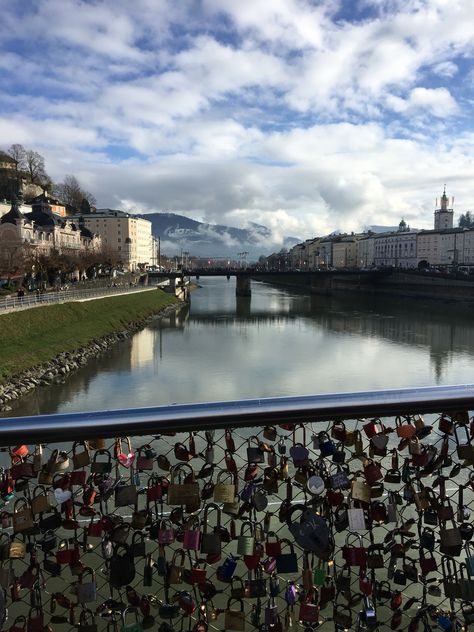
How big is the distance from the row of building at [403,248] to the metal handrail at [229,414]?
324 ft

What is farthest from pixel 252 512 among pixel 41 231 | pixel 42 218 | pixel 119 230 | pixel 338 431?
pixel 119 230

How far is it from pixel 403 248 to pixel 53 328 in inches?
4136

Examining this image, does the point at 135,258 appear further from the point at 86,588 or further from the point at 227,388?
the point at 86,588

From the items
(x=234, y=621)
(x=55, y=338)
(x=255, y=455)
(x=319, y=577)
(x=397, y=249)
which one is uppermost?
(x=397, y=249)

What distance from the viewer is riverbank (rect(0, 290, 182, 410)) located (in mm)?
21781

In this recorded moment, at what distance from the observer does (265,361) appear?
27156mm

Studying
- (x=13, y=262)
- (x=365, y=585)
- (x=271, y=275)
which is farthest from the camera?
(x=271, y=275)

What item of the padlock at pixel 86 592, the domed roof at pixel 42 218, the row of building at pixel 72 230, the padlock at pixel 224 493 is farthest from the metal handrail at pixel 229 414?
the domed roof at pixel 42 218

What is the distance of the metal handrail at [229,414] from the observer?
6.15 feet

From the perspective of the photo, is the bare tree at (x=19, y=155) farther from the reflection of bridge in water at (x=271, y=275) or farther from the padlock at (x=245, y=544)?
the padlock at (x=245, y=544)

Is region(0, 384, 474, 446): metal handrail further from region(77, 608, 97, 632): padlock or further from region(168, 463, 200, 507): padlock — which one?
region(77, 608, 97, 632): padlock

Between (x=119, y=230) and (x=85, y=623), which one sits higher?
(x=119, y=230)

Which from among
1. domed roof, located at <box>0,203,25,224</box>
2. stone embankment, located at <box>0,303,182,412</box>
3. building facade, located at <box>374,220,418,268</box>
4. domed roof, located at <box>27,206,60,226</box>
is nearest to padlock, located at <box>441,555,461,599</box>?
stone embankment, located at <box>0,303,182,412</box>

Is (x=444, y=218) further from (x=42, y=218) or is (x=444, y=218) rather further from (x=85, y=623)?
(x=85, y=623)
